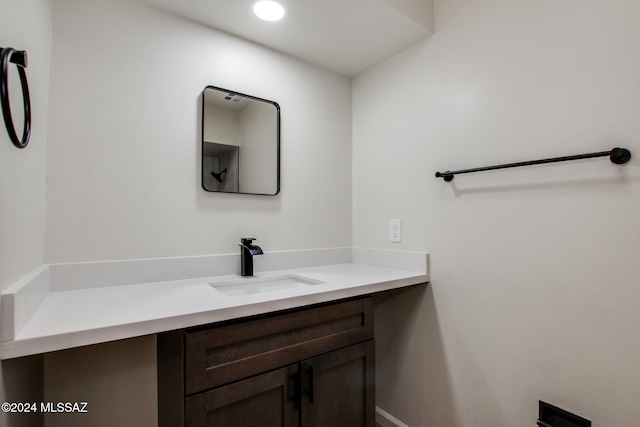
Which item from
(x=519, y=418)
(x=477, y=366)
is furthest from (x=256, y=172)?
(x=519, y=418)

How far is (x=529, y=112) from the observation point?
1.20 meters

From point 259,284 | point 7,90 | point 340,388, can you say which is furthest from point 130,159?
point 340,388

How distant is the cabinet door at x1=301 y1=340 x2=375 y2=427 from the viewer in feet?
3.69

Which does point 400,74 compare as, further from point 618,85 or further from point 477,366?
point 477,366

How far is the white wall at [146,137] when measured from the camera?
118cm

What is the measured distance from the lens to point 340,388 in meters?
1.22

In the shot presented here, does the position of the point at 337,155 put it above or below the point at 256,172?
above

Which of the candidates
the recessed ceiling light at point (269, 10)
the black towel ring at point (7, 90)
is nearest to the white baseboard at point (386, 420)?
the black towel ring at point (7, 90)

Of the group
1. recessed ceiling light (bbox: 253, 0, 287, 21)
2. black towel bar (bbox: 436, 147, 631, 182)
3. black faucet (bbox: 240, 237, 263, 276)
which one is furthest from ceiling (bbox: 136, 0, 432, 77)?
black faucet (bbox: 240, 237, 263, 276)

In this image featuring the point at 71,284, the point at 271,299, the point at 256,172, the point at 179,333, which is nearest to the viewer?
the point at 179,333

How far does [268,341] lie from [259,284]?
0.45 m

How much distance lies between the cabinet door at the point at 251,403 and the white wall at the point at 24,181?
0.43 m

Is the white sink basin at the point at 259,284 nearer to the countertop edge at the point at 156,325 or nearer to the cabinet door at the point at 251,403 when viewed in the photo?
the countertop edge at the point at 156,325

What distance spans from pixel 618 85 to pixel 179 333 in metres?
1.55
